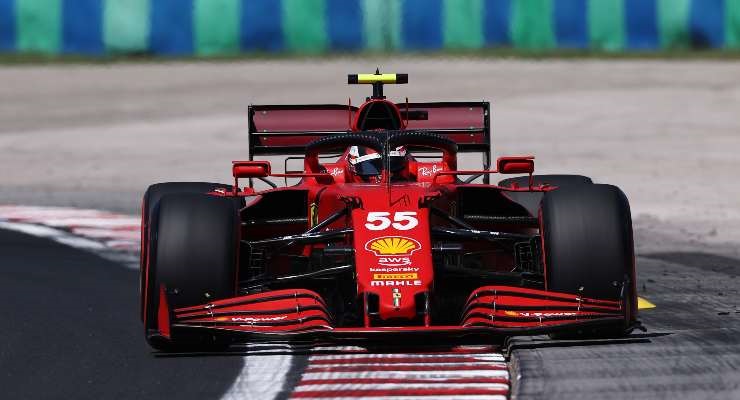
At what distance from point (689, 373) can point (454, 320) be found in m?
1.67

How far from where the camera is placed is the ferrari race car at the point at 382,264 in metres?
8.59

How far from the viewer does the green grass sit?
86.4ft

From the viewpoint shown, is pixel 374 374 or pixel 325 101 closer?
pixel 374 374

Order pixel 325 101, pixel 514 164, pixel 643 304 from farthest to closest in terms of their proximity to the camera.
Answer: pixel 325 101
pixel 643 304
pixel 514 164

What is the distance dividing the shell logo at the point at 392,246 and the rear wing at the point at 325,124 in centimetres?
345

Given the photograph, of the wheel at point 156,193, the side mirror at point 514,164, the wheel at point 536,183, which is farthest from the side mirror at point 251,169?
the wheel at point 536,183

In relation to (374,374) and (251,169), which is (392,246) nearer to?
(374,374)

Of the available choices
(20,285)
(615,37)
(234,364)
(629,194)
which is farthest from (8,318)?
(615,37)

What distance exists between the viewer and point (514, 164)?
31.6 feet

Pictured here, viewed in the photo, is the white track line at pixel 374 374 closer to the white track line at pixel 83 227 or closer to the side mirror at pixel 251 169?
the side mirror at pixel 251 169

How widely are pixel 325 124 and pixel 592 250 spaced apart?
4.01 metres

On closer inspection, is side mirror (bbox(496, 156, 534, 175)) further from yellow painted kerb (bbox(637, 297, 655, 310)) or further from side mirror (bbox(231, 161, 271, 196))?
yellow painted kerb (bbox(637, 297, 655, 310))

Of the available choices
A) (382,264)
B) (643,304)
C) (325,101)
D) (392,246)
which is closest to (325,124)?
(643,304)

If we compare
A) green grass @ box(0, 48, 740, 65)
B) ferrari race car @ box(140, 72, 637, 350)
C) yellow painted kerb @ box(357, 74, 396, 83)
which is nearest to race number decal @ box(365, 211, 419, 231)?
ferrari race car @ box(140, 72, 637, 350)
